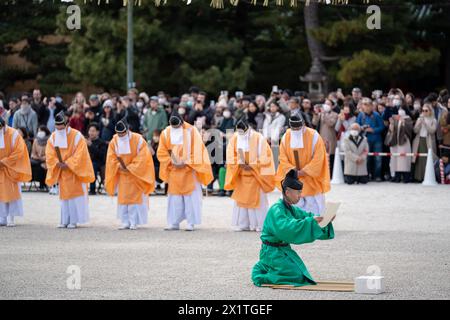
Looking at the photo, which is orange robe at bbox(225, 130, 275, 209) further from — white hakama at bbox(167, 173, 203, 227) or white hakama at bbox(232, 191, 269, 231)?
white hakama at bbox(167, 173, 203, 227)

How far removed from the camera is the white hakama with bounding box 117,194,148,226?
16.7m

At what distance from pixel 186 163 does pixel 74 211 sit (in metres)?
1.92

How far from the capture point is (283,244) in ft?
36.4

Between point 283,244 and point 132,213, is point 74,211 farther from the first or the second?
point 283,244

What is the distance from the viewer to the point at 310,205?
16.0 m

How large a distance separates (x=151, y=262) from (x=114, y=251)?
1.18 m

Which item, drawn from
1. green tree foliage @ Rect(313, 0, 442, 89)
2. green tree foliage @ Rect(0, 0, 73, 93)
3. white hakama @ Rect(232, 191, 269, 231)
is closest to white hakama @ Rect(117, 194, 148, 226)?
white hakama @ Rect(232, 191, 269, 231)

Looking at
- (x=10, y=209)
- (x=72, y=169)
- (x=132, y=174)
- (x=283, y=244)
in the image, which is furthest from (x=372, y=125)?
(x=283, y=244)

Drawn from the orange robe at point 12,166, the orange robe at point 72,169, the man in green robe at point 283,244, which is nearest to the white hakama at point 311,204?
the orange robe at point 72,169

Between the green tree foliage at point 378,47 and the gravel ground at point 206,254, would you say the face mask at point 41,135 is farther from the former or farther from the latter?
the green tree foliage at point 378,47

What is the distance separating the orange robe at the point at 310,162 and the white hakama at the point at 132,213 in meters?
2.34

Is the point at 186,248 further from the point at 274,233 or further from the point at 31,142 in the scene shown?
the point at 31,142

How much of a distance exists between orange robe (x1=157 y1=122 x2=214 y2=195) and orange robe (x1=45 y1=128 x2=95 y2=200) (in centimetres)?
119

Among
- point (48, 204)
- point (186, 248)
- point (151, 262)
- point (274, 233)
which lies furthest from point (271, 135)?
point (274, 233)
